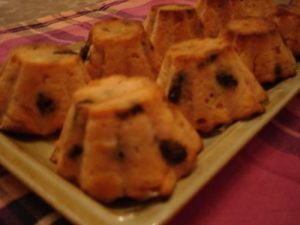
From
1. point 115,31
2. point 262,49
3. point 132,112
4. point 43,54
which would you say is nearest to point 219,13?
point 262,49

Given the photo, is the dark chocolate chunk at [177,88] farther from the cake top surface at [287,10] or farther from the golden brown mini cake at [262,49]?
the cake top surface at [287,10]

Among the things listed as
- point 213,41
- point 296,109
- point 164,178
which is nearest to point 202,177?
point 164,178

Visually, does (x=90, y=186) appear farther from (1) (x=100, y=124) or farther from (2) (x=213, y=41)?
(2) (x=213, y=41)

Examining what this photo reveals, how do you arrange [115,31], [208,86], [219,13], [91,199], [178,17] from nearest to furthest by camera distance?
1. [91,199]
2. [208,86]
3. [115,31]
4. [178,17]
5. [219,13]

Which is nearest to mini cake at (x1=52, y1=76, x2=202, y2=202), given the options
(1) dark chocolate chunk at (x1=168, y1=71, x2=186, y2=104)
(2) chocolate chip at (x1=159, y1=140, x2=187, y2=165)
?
(2) chocolate chip at (x1=159, y1=140, x2=187, y2=165)

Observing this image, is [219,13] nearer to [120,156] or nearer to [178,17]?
[178,17]

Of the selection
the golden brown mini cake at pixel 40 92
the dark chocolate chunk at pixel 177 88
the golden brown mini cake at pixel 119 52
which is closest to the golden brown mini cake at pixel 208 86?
the dark chocolate chunk at pixel 177 88

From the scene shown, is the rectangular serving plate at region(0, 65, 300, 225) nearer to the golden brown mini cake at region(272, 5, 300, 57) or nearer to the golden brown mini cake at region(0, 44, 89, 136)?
the golden brown mini cake at region(0, 44, 89, 136)
